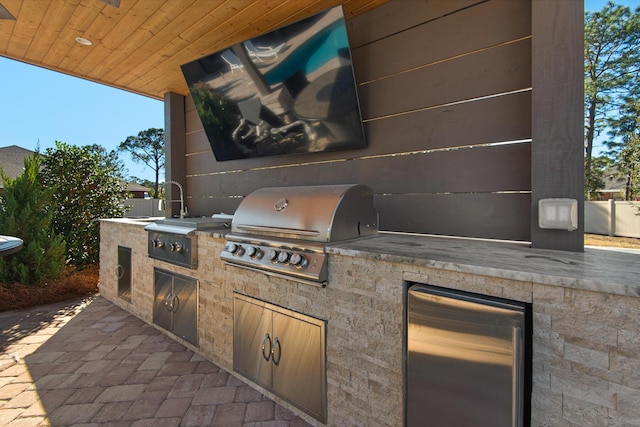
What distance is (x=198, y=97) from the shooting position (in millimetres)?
3295

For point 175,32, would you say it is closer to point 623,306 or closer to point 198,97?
point 198,97

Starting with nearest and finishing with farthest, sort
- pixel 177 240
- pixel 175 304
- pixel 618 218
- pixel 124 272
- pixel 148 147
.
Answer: pixel 177 240
pixel 175 304
pixel 124 272
pixel 618 218
pixel 148 147

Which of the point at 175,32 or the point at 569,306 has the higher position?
the point at 175,32

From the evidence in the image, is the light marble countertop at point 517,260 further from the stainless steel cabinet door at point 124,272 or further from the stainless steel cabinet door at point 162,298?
the stainless steel cabinet door at point 124,272

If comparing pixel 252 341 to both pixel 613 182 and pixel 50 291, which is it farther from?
pixel 613 182

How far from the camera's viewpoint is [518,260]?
1.29 m

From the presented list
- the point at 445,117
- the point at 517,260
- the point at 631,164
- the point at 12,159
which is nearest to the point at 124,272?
the point at 445,117

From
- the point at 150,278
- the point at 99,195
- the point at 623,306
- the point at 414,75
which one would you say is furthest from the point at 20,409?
the point at 99,195

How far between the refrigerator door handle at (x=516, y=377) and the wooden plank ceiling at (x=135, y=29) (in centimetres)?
233

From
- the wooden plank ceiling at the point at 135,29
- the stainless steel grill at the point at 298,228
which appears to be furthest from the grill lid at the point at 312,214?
the wooden plank ceiling at the point at 135,29

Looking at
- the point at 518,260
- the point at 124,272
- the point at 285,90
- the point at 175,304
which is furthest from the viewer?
the point at 124,272

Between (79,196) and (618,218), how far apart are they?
889 cm

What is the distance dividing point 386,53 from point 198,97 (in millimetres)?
2026

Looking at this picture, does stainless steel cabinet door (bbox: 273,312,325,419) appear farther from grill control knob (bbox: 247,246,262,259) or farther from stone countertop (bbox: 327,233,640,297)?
stone countertop (bbox: 327,233,640,297)
